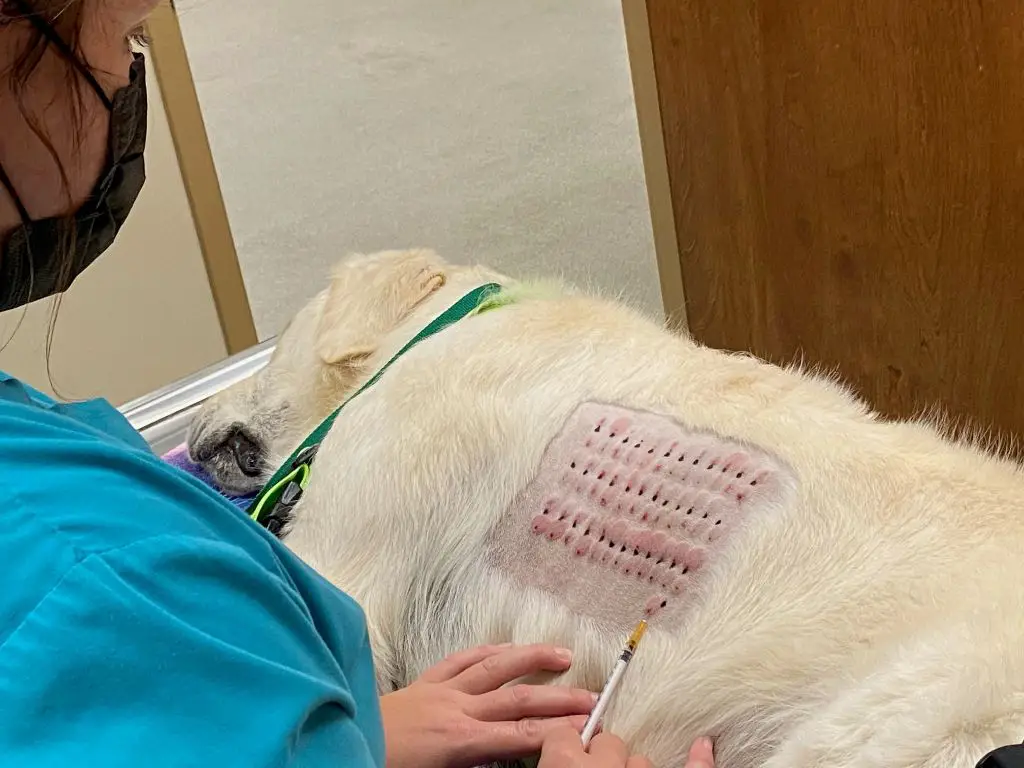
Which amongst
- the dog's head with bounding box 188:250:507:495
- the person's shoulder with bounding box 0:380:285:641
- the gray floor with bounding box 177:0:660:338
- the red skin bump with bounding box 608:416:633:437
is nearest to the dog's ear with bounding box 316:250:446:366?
the dog's head with bounding box 188:250:507:495

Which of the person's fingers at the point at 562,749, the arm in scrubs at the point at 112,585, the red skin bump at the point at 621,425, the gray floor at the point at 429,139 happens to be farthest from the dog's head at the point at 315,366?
the gray floor at the point at 429,139

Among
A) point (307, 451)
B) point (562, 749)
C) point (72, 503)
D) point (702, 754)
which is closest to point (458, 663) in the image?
point (562, 749)

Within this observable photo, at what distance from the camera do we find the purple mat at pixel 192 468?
1.53m

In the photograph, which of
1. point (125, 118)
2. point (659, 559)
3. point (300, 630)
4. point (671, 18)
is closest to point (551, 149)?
point (671, 18)

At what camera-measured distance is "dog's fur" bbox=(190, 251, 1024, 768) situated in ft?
2.74

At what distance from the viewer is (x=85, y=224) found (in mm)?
739

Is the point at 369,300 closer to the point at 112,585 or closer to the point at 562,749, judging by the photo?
the point at 562,749

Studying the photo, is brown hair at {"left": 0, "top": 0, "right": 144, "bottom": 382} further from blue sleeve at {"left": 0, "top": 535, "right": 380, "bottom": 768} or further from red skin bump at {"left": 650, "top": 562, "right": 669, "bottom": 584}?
red skin bump at {"left": 650, "top": 562, "right": 669, "bottom": 584}

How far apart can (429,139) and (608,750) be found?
2101mm

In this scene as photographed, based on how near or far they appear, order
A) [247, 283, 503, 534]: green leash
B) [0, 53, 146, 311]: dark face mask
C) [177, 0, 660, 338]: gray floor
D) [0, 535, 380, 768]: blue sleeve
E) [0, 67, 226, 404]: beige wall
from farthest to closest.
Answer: [177, 0, 660, 338]: gray floor
[0, 67, 226, 404]: beige wall
[247, 283, 503, 534]: green leash
[0, 53, 146, 311]: dark face mask
[0, 535, 380, 768]: blue sleeve

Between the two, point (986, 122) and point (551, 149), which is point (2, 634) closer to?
point (986, 122)

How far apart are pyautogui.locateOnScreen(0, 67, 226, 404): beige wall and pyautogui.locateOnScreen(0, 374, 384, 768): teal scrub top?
1943 mm

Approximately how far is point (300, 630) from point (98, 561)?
0.40 ft

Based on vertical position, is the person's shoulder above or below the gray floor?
above
